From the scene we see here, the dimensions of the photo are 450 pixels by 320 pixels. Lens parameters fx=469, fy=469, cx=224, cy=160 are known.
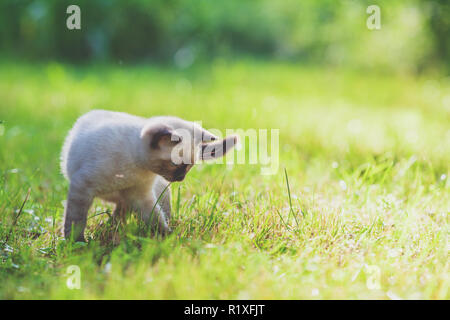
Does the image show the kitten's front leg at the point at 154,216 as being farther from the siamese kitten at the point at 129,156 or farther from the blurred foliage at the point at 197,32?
the blurred foliage at the point at 197,32

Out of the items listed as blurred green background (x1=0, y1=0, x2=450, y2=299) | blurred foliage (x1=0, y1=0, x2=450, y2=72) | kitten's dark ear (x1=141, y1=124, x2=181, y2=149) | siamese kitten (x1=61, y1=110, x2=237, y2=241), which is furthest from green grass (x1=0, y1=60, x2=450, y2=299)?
blurred foliage (x1=0, y1=0, x2=450, y2=72)

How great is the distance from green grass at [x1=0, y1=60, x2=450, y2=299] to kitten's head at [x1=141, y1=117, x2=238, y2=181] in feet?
0.89

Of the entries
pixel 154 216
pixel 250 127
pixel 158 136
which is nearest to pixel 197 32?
pixel 250 127

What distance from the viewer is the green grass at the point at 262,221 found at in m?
1.91

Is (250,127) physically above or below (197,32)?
below

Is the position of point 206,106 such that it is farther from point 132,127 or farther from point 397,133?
point 132,127

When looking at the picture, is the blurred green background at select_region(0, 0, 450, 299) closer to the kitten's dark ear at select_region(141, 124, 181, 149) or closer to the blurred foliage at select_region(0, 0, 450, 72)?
the blurred foliage at select_region(0, 0, 450, 72)

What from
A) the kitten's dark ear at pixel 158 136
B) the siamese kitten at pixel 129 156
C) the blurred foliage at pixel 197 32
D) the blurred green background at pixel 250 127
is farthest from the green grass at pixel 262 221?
the blurred foliage at pixel 197 32

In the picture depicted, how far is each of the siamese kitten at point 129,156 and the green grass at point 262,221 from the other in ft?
0.59

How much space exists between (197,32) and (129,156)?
6446mm

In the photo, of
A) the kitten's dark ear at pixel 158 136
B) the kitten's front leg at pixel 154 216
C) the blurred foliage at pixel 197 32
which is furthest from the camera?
the blurred foliage at pixel 197 32

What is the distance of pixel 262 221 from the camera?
96.1 inches

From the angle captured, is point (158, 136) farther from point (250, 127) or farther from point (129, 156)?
point (250, 127)

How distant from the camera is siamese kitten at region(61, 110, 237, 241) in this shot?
2.23m
